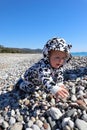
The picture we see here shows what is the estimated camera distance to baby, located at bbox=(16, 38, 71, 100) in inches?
179

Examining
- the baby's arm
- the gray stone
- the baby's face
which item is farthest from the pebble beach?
the baby's face

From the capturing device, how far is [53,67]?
4891 millimetres

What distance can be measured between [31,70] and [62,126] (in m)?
1.50

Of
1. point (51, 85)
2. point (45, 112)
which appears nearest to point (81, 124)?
point (45, 112)

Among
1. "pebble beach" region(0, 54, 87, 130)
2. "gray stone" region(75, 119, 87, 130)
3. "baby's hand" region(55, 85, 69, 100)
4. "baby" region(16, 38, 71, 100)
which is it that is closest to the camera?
"gray stone" region(75, 119, 87, 130)

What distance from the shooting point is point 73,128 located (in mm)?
3803

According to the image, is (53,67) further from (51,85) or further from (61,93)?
(61,93)

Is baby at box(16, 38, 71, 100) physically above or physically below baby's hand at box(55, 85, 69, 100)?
above

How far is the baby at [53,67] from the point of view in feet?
14.9

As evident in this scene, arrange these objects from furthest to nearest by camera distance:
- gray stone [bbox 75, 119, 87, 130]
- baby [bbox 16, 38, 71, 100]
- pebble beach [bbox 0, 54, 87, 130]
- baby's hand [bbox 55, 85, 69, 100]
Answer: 1. baby [bbox 16, 38, 71, 100]
2. baby's hand [bbox 55, 85, 69, 100]
3. pebble beach [bbox 0, 54, 87, 130]
4. gray stone [bbox 75, 119, 87, 130]

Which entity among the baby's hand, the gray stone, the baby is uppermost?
the baby

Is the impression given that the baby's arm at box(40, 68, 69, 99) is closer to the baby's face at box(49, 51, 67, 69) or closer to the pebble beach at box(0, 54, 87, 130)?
the pebble beach at box(0, 54, 87, 130)

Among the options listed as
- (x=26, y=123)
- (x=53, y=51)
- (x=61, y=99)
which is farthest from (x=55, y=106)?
(x=53, y=51)

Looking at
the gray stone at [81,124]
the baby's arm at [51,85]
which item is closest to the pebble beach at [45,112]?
the gray stone at [81,124]
